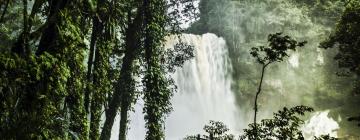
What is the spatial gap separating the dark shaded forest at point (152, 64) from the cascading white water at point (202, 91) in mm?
760

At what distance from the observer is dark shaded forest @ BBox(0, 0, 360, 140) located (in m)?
5.17

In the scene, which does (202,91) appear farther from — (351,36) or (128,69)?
(128,69)

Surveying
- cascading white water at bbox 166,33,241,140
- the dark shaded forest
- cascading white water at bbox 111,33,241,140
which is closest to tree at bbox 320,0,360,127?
the dark shaded forest

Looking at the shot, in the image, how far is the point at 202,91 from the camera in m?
42.5

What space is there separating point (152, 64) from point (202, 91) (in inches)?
1026

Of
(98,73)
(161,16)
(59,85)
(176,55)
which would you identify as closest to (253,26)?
(176,55)

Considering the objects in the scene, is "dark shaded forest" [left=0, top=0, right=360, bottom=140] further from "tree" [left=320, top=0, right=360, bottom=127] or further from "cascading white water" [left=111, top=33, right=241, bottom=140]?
"cascading white water" [left=111, top=33, right=241, bottom=140]

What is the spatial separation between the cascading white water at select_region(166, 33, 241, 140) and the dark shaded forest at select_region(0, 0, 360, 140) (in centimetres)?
76

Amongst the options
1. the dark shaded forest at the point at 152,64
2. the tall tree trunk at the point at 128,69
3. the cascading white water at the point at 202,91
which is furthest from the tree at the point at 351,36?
the cascading white water at the point at 202,91

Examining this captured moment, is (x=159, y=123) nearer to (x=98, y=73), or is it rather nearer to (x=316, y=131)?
(x=98, y=73)

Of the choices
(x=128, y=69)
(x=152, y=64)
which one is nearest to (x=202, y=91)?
(x=152, y=64)

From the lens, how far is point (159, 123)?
1681cm

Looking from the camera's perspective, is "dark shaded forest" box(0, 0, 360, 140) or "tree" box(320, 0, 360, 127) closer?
"dark shaded forest" box(0, 0, 360, 140)

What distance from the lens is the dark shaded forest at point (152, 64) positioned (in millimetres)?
5168
